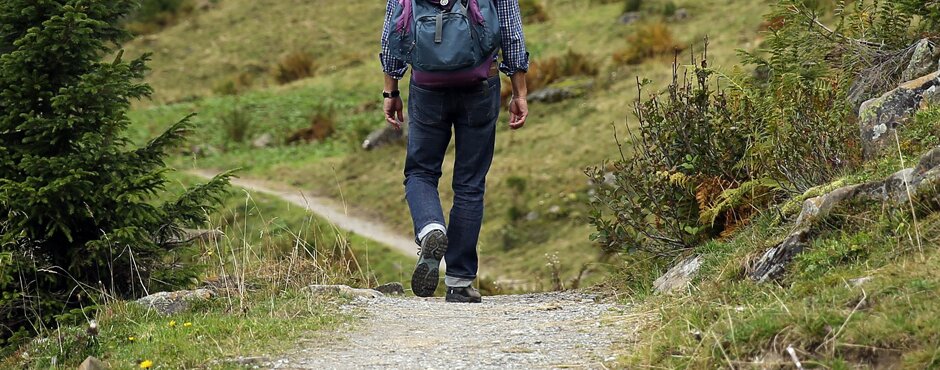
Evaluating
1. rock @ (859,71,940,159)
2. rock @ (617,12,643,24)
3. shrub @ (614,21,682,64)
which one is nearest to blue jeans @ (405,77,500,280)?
rock @ (859,71,940,159)

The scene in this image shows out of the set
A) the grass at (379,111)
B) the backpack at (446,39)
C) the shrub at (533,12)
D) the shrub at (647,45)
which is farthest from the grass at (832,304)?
the shrub at (533,12)

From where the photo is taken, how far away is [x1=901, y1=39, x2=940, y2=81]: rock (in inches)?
251

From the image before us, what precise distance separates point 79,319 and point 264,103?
18.7 meters

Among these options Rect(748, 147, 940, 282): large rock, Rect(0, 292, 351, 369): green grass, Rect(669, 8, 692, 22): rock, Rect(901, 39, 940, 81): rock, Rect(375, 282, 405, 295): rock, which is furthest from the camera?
Rect(669, 8, 692, 22): rock

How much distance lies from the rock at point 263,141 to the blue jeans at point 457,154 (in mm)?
15880

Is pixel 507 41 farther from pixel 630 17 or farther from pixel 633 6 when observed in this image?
pixel 633 6

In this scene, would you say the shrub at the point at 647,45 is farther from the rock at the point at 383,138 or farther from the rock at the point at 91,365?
the rock at the point at 91,365

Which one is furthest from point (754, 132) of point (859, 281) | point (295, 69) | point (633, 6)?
point (295, 69)

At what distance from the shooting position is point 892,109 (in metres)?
5.83

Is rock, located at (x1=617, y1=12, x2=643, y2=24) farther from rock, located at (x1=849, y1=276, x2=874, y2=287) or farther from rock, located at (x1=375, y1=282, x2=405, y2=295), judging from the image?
rock, located at (x1=849, y1=276, x2=874, y2=287)

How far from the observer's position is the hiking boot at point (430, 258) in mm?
5988

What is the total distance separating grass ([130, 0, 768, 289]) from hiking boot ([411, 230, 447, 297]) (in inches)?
138

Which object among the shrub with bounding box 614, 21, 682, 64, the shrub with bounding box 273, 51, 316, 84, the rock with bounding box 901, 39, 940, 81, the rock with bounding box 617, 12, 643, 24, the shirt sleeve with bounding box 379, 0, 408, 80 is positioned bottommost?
the shrub with bounding box 273, 51, 316, 84

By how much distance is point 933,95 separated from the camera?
18.8ft
